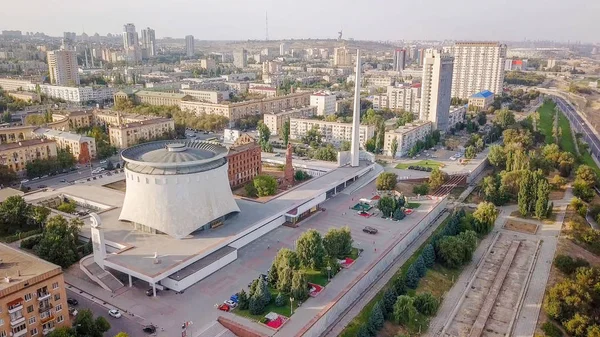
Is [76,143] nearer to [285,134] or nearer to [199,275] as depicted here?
[285,134]

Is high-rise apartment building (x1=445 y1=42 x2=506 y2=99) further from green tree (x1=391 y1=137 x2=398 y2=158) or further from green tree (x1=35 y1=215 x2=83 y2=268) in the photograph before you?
green tree (x1=35 y1=215 x2=83 y2=268)

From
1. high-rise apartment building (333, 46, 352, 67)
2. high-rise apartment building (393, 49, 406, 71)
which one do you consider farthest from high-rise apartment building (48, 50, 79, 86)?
high-rise apartment building (393, 49, 406, 71)

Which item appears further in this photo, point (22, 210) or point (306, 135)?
point (306, 135)

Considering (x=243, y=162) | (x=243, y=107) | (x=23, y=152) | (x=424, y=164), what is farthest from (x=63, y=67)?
(x=424, y=164)

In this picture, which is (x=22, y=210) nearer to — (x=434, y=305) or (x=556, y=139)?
(x=434, y=305)

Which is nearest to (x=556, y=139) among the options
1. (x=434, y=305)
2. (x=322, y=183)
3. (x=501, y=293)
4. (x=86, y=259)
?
(x=322, y=183)
